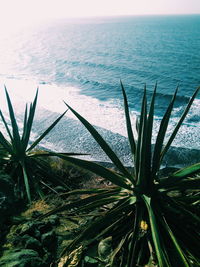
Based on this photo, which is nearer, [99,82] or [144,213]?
[144,213]

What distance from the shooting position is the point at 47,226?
344 cm

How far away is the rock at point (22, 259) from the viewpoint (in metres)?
2.63

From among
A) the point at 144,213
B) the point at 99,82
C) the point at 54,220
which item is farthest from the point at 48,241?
the point at 99,82

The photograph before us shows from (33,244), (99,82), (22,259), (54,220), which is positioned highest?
(99,82)

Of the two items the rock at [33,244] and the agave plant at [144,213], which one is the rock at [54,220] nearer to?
the rock at [33,244]

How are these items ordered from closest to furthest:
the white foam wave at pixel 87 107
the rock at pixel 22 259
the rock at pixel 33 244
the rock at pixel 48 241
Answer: the rock at pixel 22 259 → the rock at pixel 33 244 → the rock at pixel 48 241 → the white foam wave at pixel 87 107

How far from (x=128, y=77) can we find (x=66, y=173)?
63.2 ft

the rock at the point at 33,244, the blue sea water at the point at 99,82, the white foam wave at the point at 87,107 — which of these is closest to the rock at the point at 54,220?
the rock at the point at 33,244

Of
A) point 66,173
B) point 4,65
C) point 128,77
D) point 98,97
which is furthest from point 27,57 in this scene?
point 66,173

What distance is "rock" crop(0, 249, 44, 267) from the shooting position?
8.63 ft

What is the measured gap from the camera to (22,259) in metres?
2.67

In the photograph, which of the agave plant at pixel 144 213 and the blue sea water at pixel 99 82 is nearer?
the agave plant at pixel 144 213

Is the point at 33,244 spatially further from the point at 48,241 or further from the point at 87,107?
the point at 87,107

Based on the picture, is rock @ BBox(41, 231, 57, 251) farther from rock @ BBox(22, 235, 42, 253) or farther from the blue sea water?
the blue sea water
